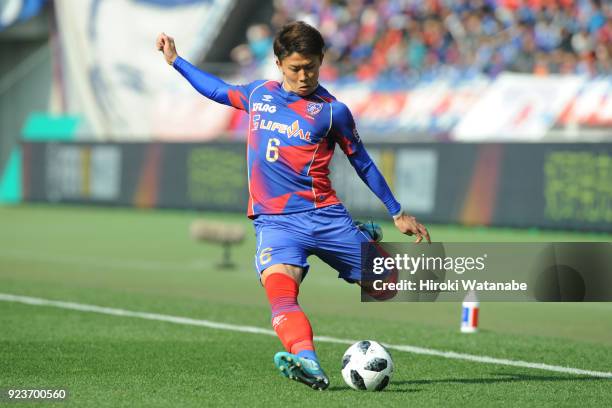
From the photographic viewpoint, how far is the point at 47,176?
106 feet

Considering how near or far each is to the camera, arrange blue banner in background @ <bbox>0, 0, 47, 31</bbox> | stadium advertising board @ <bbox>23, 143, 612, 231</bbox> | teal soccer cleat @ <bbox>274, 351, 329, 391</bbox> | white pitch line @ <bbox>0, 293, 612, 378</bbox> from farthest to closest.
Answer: blue banner in background @ <bbox>0, 0, 47, 31</bbox>, stadium advertising board @ <bbox>23, 143, 612, 231</bbox>, white pitch line @ <bbox>0, 293, 612, 378</bbox>, teal soccer cleat @ <bbox>274, 351, 329, 391</bbox>

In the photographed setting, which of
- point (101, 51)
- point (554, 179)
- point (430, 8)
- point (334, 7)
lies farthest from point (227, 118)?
point (554, 179)

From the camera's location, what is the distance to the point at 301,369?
674cm

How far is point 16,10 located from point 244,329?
106ft

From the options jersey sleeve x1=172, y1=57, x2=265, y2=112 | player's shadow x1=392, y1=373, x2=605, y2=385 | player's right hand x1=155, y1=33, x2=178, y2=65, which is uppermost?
player's right hand x1=155, y1=33, x2=178, y2=65

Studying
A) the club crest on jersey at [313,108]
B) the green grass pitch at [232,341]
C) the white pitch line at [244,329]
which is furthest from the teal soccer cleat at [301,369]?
the white pitch line at [244,329]

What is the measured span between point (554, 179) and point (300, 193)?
14948mm

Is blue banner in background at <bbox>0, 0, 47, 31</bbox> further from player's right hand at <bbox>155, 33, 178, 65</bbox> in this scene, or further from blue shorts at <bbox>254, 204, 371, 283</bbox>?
blue shorts at <bbox>254, 204, 371, 283</bbox>

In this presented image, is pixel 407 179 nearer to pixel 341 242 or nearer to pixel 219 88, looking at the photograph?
pixel 219 88

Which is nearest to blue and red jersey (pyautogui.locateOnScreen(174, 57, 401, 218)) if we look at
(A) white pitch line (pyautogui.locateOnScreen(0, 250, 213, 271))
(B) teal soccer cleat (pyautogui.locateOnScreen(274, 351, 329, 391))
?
(B) teal soccer cleat (pyautogui.locateOnScreen(274, 351, 329, 391))

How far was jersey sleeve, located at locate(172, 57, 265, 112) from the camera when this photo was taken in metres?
7.43

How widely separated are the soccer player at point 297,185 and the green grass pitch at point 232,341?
0.77 m

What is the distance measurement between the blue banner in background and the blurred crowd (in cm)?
1123

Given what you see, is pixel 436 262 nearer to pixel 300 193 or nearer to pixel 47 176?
pixel 300 193
